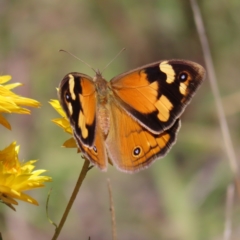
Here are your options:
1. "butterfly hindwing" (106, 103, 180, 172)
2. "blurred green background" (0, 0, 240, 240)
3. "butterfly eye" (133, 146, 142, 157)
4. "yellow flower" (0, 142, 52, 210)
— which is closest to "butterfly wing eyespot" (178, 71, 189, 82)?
"butterfly hindwing" (106, 103, 180, 172)

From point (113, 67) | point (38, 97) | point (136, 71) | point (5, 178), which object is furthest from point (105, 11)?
point (5, 178)

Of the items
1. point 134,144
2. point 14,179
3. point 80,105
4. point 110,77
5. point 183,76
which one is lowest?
point 14,179

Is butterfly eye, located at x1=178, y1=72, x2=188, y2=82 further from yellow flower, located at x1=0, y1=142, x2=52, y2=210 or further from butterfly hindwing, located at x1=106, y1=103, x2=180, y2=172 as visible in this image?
yellow flower, located at x1=0, y1=142, x2=52, y2=210

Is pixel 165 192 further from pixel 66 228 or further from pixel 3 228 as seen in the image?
pixel 3 228

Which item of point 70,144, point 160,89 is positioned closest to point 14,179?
point 70,144

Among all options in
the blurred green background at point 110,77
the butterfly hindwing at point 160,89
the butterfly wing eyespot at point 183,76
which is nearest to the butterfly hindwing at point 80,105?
the butterfly hindwing at point 160,89

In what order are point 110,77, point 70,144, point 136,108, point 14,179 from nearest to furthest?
1. point 14,179
2. point 70,144
3. point 136,108
4. point 110,77

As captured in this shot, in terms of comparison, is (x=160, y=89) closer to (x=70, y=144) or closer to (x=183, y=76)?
(x=183, y=76)
